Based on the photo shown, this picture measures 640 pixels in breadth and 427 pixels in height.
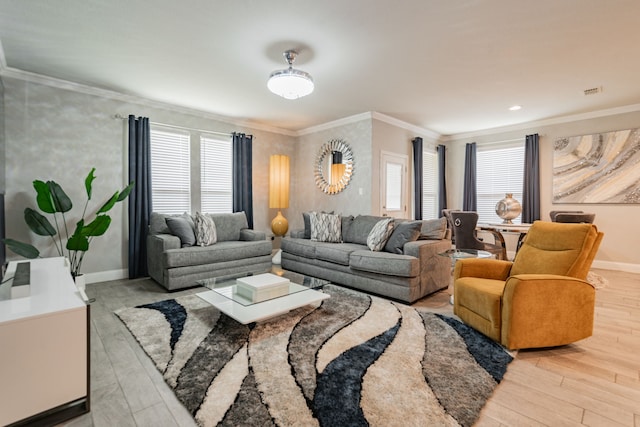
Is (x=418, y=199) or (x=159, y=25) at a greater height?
(x=159, y=25)

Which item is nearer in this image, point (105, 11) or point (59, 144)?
point (105, 11)

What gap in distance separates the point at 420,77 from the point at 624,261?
4485 mm

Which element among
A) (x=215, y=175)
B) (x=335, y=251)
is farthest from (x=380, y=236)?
(x=215, y=175)

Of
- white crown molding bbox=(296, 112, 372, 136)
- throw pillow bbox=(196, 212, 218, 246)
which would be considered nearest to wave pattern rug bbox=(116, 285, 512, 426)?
throw pillow bbox=(196, 212, 218, 246)

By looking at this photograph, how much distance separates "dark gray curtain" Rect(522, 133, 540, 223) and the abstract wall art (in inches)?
10.3

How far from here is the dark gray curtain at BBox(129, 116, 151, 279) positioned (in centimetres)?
427

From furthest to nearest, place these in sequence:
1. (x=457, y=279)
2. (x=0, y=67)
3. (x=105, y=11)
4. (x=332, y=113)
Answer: (x=332, y=113) → (x=0, y=67) → (x=457, y=279) → (x=105, y=11)

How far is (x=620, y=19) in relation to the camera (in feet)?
8.05

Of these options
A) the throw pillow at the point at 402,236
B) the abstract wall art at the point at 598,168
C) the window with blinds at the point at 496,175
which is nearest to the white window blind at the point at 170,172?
the throw pillow at the point at 402,236

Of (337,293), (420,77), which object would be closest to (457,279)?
(337,293)

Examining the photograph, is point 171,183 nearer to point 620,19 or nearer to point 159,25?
point 159,25

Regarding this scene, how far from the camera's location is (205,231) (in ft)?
14.0

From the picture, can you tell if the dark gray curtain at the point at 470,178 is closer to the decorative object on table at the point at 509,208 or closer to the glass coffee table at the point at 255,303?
the decorative object on table at the point at 509,208

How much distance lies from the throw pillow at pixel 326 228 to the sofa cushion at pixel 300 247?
0.17 meters
